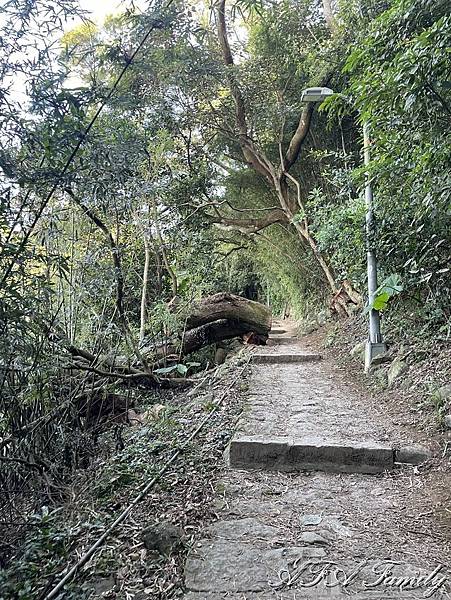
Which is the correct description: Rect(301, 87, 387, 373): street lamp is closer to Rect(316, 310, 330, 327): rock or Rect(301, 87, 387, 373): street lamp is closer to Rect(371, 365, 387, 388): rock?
Rect(371, 365, 387, 388): rock

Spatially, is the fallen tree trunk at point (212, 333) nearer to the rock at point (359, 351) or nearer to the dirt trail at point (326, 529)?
the rock at point (359, 351)

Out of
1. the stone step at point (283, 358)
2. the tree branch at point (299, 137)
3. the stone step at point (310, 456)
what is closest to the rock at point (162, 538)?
the stone step at point (310, 456)

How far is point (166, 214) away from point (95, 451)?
4.71m

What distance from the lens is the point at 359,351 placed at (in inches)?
215

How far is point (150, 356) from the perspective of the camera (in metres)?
5.15

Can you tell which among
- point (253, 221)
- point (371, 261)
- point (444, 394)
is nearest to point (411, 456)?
point (444, 394)

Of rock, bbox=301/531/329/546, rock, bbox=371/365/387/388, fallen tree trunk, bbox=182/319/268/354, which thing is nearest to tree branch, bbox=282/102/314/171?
fallen tree trunk, bbox=182/319/268/354

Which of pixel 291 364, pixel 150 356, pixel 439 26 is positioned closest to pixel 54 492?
pixel 150 356

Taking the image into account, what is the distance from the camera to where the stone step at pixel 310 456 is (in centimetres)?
254

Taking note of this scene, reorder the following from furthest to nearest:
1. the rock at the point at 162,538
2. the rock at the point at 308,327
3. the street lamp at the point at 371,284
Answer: the rock at the point at 308,327 → the street lamp at the point at 371,284 → the rock at the point at 162,538

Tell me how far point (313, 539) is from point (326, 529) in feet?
0.37

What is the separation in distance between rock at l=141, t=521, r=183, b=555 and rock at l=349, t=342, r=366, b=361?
384 centimetres

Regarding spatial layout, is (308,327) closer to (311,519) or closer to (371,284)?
(371,284)

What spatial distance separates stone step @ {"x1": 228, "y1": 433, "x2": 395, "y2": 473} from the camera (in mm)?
2537
